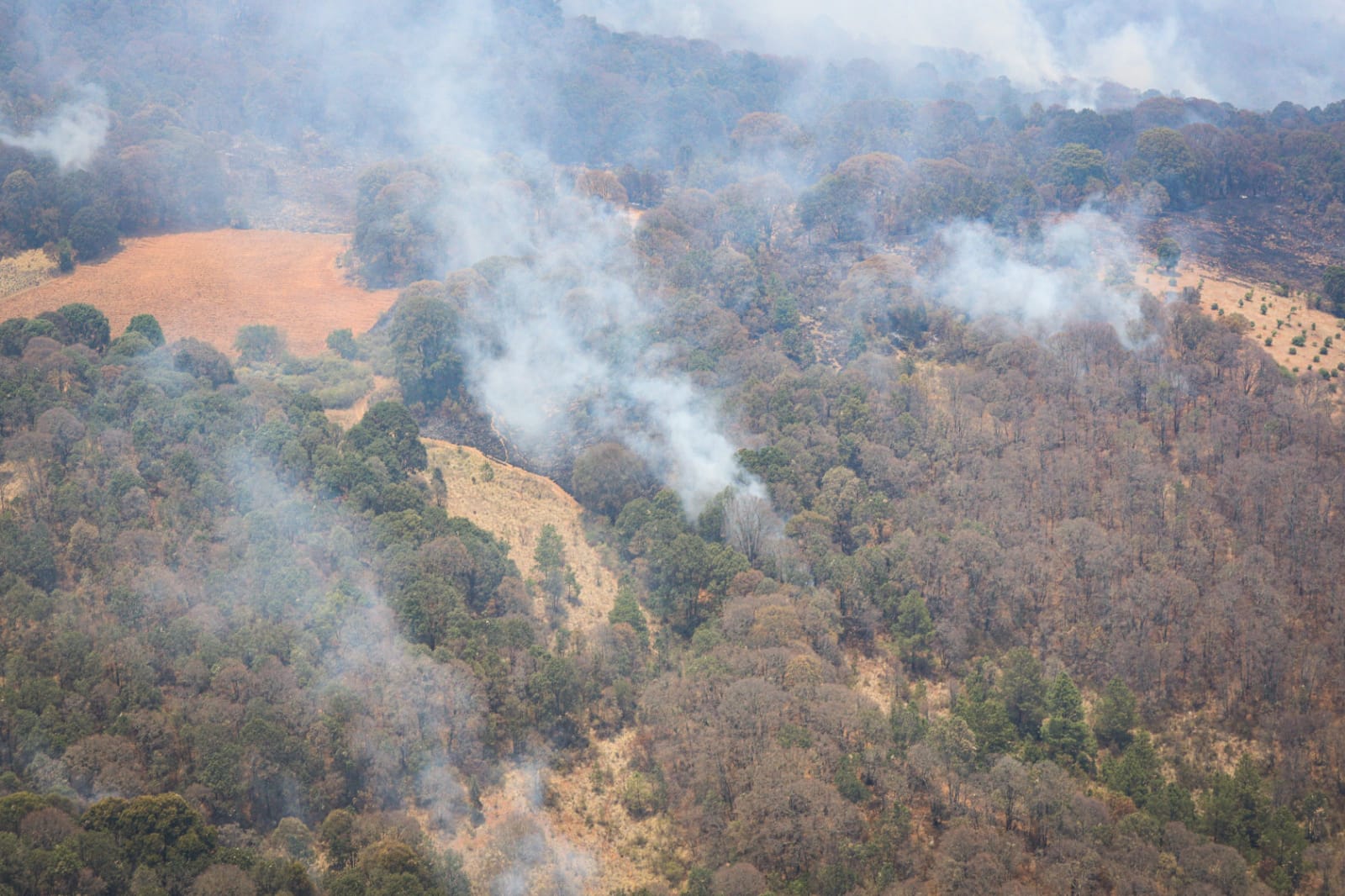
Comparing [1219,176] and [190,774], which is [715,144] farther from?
[190,774]

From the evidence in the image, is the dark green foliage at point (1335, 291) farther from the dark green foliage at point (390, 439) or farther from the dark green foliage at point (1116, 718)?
the dark green foliage at point (390, 439)

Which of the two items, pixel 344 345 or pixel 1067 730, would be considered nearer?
pixel 1067 730

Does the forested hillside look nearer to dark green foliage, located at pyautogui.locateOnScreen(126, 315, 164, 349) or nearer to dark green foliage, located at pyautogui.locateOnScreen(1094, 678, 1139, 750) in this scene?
dark green foliage, located at pyautogui.locateOnScreen(1094, 678, 1139, 750)

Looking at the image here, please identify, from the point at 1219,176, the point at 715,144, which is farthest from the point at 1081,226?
the point at 715,144

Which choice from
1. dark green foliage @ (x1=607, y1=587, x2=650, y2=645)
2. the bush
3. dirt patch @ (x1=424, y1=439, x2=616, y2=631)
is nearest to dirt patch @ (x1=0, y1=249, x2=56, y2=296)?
the bush

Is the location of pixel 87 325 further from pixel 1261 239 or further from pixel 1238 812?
pixel 1261 239

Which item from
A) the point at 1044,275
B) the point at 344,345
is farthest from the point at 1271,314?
the point at 344,345
